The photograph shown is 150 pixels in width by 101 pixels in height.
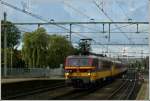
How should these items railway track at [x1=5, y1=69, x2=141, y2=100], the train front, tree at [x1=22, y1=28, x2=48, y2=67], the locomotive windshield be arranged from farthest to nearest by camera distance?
tree at [x1=22, y1=28, x2=48, y2=67] < the locomotive windshield < the train front < railway track at [x1=5, y1=69, x2=141, y2=100]

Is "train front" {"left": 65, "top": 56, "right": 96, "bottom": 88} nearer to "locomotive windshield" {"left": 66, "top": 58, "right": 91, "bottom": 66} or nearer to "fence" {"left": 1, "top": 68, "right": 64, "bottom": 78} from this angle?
"locomotive windshield" {"left": 66, "top": 58, "right": 91, "bottom": 66}

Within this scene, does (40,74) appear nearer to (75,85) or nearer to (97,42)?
(97,42)

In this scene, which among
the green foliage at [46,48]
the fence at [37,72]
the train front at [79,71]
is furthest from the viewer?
the fence at [37,72]

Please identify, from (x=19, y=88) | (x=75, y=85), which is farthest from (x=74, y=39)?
(x=19, y=88)

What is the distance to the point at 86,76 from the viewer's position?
25.6 metres

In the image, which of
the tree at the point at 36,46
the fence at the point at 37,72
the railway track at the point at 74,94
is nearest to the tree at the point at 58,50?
the tree at the point at 36,46

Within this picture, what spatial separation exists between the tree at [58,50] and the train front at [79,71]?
547 inches

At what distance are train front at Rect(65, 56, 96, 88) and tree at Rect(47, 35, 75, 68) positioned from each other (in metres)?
13.9

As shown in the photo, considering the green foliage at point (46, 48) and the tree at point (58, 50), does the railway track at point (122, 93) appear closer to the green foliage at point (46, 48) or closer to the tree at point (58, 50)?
the tree at point (58, 50)

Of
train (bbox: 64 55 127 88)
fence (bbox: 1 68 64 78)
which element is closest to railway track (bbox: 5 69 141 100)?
train (bbox: 64 55 127 88)

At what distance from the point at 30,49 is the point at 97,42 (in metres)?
10.0

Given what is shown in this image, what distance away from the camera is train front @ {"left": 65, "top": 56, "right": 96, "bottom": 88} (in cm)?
2538

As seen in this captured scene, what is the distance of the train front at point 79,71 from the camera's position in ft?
83.3

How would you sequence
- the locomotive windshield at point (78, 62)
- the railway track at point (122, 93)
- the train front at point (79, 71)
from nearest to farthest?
the railway track at point (122, 93) → the train front at point (79, 71) → the locomotive windshield at point (78, 62)
